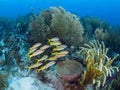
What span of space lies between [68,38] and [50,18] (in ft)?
3.75

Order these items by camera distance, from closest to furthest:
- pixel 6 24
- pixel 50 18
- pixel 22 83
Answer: pixel 22 83 < pixel 50 18 < pixel 6 24

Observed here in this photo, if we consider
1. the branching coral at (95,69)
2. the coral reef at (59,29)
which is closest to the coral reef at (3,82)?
the branching coral at (95,69)

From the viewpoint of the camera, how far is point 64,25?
8602 mm

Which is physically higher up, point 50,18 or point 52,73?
point 50,18

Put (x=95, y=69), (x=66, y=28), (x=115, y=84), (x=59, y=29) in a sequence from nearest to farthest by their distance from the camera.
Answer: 1. (x=95, y=69)
2. (x=115, y=84)
3. (x=59, y=29)
4. (x=66, y=28)

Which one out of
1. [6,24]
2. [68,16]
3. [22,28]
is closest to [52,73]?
[68,16]

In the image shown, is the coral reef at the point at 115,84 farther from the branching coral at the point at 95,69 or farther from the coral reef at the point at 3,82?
the coral reef at the point at 3,82

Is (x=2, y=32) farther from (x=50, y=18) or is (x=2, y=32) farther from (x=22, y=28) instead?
(x=50, y=18)

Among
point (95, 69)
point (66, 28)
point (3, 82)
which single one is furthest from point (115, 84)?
point (3, 82)

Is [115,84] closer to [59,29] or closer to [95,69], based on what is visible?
[95,69]

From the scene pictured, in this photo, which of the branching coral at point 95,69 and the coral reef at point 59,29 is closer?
the branching coral at point 95,69

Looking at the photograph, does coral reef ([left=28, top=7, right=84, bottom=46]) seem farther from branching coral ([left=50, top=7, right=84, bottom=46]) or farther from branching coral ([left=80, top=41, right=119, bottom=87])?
branching coral ([left=80, top=41, right=119, bottom=87])

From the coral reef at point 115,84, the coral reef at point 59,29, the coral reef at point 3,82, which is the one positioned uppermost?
the coral reef at point 59,29

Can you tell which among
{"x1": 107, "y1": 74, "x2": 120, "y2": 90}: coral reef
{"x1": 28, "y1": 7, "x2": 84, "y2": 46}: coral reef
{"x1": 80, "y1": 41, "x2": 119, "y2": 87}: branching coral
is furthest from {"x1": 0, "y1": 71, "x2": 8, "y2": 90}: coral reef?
{"x1": 107, "y1": 74, "x2": 120, "y2": 90}: coral reef
